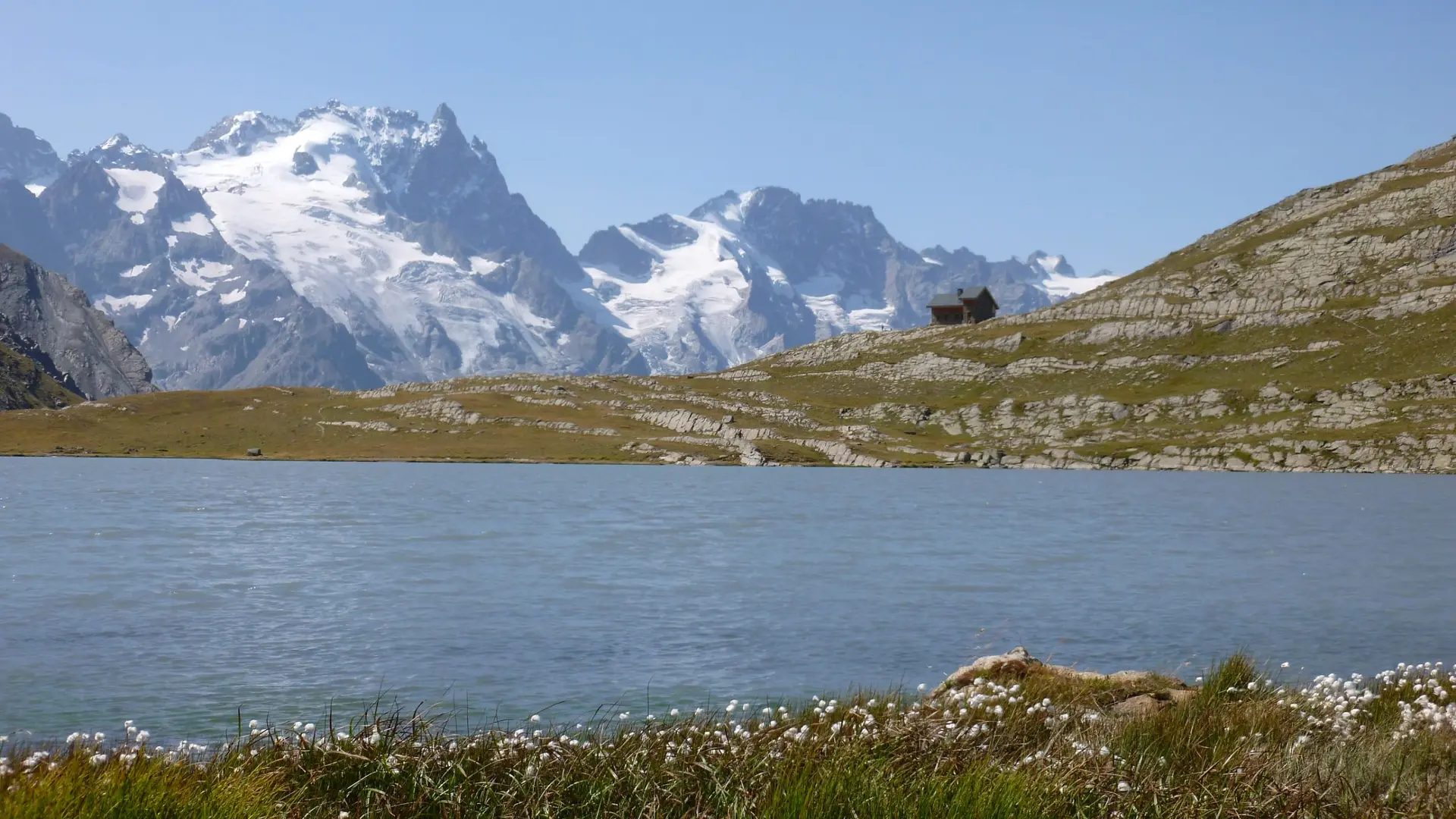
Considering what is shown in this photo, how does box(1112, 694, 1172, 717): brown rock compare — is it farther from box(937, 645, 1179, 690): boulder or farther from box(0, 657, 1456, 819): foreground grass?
box(937, 645, 1179, 690): boulder

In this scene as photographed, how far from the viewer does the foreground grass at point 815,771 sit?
11781mm

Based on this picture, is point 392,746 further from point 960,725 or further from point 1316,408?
point 1316,408

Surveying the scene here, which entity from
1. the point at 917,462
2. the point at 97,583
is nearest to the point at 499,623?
the point at 97,583

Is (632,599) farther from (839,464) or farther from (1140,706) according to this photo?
(839,464)

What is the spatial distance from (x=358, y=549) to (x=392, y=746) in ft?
148

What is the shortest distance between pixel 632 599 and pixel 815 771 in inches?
1095

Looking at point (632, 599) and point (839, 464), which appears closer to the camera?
point (632, 599)

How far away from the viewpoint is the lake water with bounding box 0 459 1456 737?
26.3 meters

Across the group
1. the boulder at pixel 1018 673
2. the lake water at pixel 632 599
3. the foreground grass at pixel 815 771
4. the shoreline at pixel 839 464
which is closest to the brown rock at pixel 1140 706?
the foreground grass at pixel 815 771

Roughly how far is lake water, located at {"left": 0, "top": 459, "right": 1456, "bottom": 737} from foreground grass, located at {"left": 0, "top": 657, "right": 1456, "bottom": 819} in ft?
27.9

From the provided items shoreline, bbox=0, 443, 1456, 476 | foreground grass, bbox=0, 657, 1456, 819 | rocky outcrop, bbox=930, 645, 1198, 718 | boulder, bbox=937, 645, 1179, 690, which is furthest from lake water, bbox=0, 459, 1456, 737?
shoreline, bbox=0, 443, 1456, 476

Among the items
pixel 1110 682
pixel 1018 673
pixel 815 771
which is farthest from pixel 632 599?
pixel 815 771

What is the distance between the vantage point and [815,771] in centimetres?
1290

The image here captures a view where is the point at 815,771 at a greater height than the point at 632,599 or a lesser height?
greater
